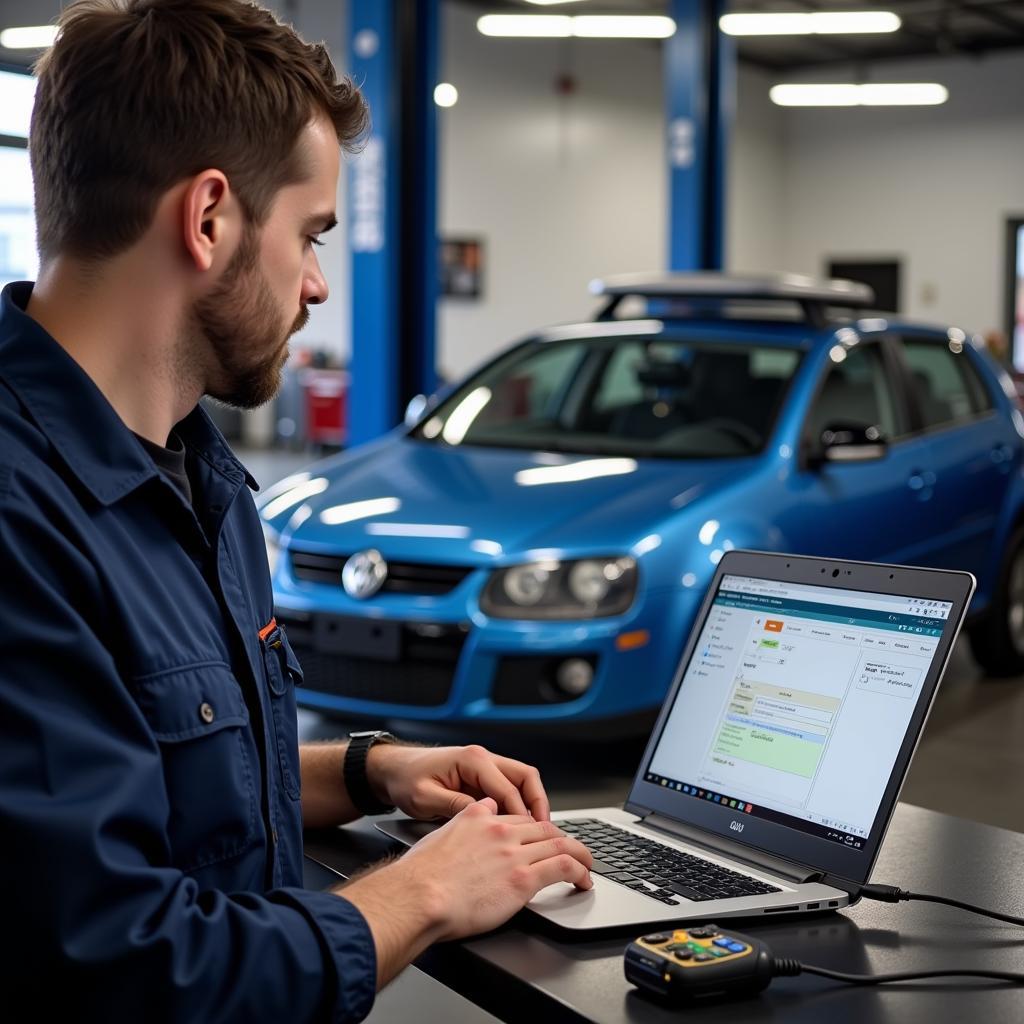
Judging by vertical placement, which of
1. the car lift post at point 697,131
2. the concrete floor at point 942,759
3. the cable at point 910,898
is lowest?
the concrete floor at point 942,759

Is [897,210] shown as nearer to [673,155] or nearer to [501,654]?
[673,155]

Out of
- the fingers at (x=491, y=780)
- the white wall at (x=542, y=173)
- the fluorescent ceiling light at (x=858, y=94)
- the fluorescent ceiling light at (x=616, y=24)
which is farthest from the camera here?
the fluorescent ceiling light at (x=858, y=94)

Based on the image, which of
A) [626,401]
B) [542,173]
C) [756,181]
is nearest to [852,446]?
[626,401]

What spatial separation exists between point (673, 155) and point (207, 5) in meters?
8.77

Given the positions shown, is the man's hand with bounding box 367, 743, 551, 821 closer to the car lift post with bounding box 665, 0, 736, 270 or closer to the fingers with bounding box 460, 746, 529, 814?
the fingers with bounding box 460, 746, 529, 814

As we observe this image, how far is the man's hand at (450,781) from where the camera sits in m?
1.60

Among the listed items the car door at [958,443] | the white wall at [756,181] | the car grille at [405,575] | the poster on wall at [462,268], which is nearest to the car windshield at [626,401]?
the car door at [958,443]

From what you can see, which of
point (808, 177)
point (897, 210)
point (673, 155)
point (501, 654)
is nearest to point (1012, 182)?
point (897, 210)

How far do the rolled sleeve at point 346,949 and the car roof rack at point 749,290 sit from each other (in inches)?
160

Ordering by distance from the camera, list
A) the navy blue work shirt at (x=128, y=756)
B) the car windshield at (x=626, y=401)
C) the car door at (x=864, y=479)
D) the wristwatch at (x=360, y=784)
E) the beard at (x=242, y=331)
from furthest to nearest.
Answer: the car windshield at (x=626, y=401), the car door at (x=864, y=479), the wristwatch at (x=360, y=784), the beard at (x=242, y=331), the navy blue work shirt at (x=128, y=756)

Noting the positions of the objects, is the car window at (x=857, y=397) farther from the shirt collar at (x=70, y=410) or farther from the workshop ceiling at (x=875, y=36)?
the workshop ceiling at (x=875, y=36)

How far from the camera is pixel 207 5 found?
4.40 ft

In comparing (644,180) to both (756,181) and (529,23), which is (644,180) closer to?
(756,181)

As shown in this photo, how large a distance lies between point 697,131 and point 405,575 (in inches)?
254
